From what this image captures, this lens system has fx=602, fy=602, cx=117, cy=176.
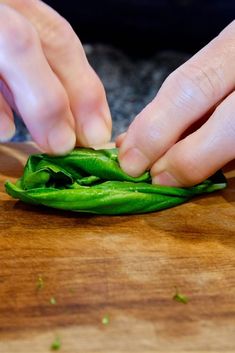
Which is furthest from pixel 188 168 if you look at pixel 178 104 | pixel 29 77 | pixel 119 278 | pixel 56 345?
pixel 56 345

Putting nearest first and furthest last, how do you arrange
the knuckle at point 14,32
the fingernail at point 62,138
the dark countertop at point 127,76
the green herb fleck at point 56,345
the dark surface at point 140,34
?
the green herb fleck at point 56,345 < the knuckle at point 14,32 < the fingernail at point 62,138 < the dark countertop at point 127,76 < the dark surface at point 140,34

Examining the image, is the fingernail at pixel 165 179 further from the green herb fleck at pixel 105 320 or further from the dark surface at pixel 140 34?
the dark surface at pixel 140 34

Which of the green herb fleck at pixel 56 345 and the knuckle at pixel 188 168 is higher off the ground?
the knuckle at pixel 188 168

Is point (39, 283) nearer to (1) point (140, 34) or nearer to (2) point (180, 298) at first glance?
(2) point (180, 298)

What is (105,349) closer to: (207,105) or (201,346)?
(201,346)

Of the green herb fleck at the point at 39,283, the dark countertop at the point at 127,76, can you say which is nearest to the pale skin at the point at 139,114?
the green herb fleck at the point at 39,283

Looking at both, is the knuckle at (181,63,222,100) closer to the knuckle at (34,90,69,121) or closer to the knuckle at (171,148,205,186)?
the knuckle at (171,148,205,186)

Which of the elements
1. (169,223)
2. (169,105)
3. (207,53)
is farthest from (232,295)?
(207,53)
